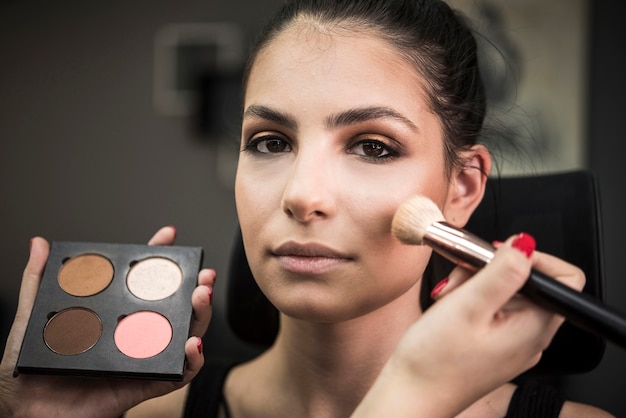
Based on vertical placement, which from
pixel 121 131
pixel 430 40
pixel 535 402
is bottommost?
pixel 121 131

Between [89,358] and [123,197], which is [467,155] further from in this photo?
[123,197]

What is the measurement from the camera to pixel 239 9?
8.22 ft

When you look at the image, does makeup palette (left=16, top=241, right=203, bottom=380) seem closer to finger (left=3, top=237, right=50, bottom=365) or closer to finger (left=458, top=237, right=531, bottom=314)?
finger (left=3, top=237, right=50, bottom=365)

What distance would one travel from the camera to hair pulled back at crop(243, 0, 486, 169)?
0.94m

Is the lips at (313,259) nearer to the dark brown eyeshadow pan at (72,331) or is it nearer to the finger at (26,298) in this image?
the dark brown eyeshadow pan at (72,331)

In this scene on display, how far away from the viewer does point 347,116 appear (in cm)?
85

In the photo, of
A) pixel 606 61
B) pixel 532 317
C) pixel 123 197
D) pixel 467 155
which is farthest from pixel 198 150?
pixel 532 317

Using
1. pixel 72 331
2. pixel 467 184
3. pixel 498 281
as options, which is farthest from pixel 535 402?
pixel 72 331

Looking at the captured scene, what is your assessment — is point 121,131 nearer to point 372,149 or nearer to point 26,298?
point 26,298

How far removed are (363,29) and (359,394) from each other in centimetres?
54

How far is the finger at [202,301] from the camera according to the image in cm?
94

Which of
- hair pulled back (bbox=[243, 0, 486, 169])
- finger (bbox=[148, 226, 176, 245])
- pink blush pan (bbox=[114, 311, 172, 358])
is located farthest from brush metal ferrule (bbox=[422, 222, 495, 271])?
finger (bbox=[148, 226, 176, 245])

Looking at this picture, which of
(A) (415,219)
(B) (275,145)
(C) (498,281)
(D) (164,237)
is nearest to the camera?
(C) (498,281)

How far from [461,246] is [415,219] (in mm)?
69
